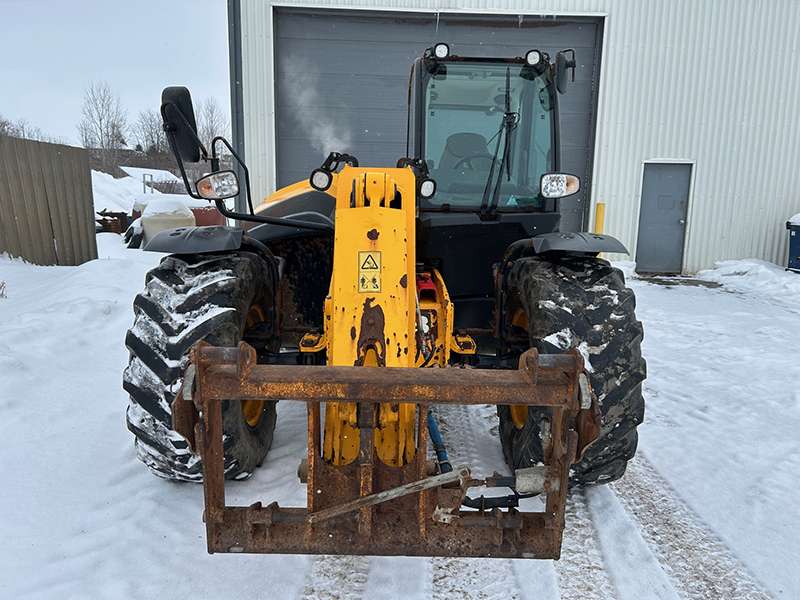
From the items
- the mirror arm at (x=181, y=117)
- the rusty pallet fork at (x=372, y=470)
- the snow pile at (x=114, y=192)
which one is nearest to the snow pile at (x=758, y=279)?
the rusty pallet fork at (x=372, y=470)

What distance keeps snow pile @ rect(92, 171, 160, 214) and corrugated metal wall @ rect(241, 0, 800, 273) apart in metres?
21.7

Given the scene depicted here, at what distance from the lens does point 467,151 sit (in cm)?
362

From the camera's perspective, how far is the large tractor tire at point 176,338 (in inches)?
96.7

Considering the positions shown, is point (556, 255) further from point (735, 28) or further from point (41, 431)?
point (735, 28)

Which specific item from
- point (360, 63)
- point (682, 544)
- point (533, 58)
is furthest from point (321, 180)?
point (360, 63)

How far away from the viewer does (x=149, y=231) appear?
1429 centimetres

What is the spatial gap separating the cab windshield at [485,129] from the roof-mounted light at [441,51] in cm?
14

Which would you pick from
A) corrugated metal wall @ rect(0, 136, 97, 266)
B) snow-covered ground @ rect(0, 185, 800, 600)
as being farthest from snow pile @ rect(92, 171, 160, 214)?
snow-covered ground @ rect(0, 185, 800, 600)

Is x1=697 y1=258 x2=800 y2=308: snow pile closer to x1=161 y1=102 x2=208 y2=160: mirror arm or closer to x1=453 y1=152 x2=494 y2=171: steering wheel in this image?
x1=453 y1=152 x2=494 y2=171: steering wheel

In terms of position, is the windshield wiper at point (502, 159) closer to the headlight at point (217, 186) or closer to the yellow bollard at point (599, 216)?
the headlight at point (217, 186)

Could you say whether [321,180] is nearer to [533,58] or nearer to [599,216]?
[533,58]

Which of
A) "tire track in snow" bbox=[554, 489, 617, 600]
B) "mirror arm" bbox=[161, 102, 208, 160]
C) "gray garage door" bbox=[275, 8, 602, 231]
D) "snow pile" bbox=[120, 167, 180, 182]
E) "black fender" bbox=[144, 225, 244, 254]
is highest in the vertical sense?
"gray garage door" bbox=[275, 8, 602, 231]

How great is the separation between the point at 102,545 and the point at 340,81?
932cm

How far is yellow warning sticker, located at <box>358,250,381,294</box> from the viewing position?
2256 millimetres
